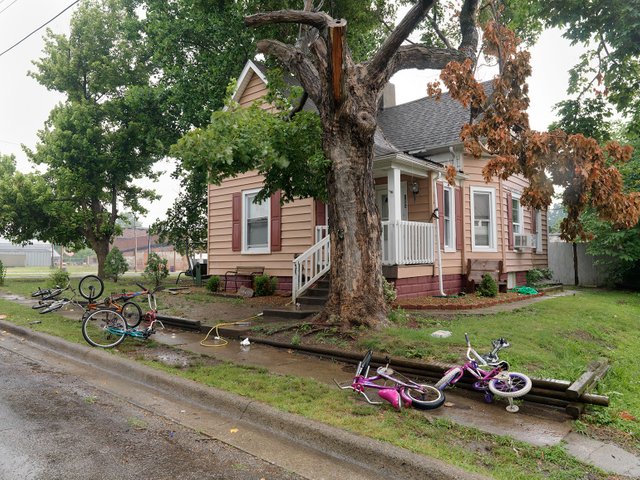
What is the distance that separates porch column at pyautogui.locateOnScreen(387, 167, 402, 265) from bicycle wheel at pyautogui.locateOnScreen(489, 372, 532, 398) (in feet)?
19.4

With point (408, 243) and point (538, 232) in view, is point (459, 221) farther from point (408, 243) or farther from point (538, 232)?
point (538, 232)

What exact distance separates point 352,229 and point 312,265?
130 inches

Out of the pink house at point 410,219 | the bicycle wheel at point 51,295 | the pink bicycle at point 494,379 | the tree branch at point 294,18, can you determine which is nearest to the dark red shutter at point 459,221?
the pink house at point 410,219

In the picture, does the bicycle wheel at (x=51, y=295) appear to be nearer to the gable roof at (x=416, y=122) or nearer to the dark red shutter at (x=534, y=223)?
the gable roof at (x=416, y=122)

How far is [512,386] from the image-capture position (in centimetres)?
455

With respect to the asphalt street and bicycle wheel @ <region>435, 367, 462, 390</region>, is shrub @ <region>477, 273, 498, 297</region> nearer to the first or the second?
bicycle wheel @ <region>435, 367, 462, 390</region>

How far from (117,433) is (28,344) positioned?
5158 mm

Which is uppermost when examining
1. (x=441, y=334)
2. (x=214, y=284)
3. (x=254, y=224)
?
(x=254, y=224)

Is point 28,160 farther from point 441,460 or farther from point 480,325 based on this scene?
point 441,460

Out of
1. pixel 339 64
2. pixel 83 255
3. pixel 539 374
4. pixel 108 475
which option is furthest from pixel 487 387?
pixel 83 255

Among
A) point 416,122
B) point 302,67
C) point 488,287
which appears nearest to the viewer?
point 302,67

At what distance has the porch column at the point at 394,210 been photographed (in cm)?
1053

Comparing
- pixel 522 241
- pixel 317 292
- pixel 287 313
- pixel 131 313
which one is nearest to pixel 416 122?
pixel 522 241

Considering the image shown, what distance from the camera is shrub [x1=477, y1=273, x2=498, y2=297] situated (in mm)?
12008
